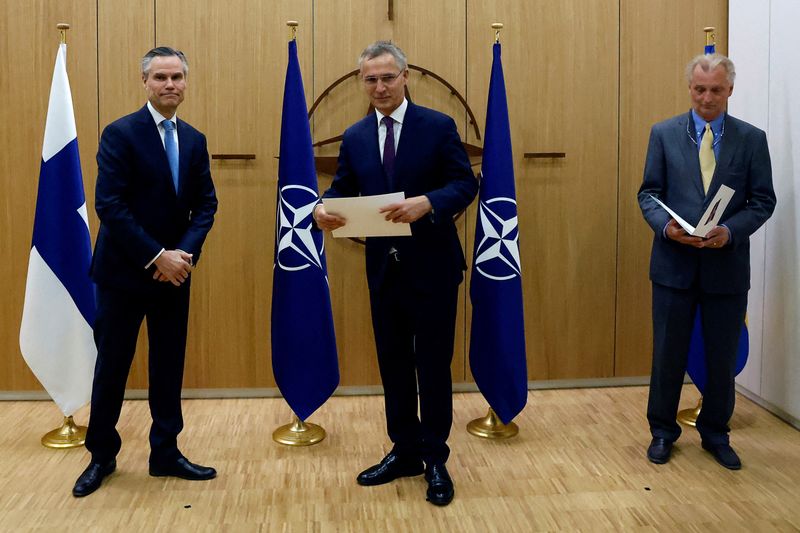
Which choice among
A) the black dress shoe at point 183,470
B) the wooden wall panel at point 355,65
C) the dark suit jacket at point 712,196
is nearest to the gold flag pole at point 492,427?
the wooden wall panel at point 355,65

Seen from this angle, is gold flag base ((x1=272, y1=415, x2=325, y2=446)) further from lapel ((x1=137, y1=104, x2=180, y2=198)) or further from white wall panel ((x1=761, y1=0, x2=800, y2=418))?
white wall panel ((x1=761, y1=0, x2=800, y2=418))

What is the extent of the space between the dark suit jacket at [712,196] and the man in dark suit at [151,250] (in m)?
1.92

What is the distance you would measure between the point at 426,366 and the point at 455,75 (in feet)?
6.22

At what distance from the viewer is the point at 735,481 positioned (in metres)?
2.90

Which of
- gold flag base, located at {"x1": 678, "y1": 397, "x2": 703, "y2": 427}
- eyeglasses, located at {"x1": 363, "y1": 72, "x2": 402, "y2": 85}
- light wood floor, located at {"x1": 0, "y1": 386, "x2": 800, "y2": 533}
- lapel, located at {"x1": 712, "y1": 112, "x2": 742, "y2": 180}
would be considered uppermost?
eyeglasses, located at {"x1": 363, "y1": 72, "x2": 402, "y2": 85}

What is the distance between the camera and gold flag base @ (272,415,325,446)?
133 inches

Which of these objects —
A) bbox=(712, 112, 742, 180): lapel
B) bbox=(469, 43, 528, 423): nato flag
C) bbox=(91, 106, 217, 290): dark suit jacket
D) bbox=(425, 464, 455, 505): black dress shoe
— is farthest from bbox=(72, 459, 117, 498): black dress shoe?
bbox=(712, 112, 742, 180): lapel

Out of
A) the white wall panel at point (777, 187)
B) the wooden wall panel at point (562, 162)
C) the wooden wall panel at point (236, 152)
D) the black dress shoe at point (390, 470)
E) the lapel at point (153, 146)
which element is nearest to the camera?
the lapel at point (153, 146)

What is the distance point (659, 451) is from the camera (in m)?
3.12

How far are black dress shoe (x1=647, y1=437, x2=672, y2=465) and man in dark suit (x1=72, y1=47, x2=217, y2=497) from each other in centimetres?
183

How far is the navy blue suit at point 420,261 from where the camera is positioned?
106 inches

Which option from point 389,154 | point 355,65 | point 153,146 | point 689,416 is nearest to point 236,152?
point 355,65

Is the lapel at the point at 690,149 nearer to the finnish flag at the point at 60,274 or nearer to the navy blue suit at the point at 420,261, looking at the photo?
the navy blue suit at the point at 420,261

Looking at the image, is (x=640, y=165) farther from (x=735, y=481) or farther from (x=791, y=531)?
(x=791, y=531)
